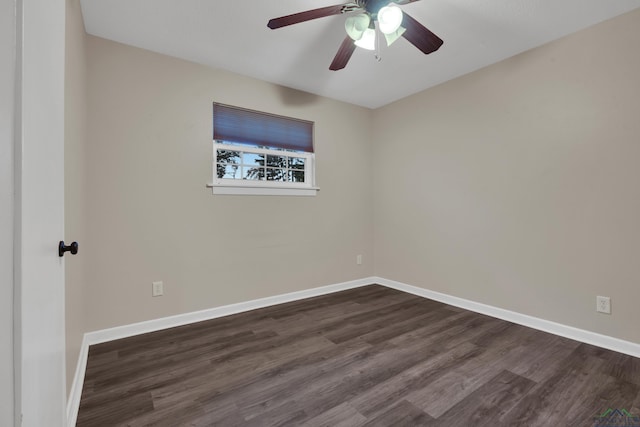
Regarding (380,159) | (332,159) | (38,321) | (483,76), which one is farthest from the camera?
(380,159)

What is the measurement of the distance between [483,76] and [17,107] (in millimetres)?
3381

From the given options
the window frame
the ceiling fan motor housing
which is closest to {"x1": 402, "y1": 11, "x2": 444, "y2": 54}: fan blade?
the ceiling fan motor housing

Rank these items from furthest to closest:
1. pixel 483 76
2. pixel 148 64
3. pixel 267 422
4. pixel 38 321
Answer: pixel 483 76 < pixel 148 64 < pixel 267 422 < pixel 38 321

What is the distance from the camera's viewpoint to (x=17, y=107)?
0.57m

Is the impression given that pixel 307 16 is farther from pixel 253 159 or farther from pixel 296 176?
pixel 296 176

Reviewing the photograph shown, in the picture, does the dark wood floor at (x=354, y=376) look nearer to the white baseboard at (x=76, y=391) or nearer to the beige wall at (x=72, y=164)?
the white baseboard at (x=76, y=391)

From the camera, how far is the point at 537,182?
8.25 feet

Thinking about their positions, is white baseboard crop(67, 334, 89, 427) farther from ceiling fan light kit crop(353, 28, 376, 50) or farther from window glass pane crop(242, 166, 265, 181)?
ceiling fan light kit crop(353, 28, 376, 50)

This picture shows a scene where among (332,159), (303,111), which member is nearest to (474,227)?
(332,159)

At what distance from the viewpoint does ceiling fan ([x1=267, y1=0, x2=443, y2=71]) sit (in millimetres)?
1662

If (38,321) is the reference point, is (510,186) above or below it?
above

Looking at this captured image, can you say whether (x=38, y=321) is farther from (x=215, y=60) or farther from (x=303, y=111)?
(x=303, y=111)

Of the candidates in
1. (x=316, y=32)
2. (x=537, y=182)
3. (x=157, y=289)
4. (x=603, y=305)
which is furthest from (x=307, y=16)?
(x=603, y=305)

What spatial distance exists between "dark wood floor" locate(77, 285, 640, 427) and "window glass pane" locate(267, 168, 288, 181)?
151cm
